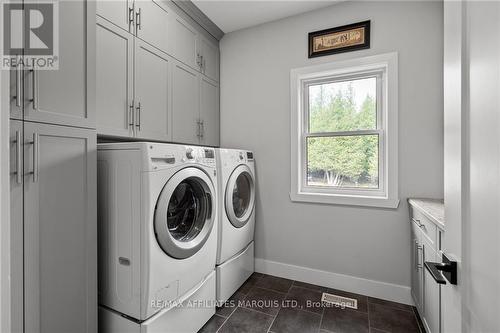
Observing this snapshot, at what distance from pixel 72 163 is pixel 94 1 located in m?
0.90

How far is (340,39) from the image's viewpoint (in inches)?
86.7

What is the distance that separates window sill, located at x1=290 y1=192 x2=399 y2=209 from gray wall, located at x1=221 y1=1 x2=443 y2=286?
6cm

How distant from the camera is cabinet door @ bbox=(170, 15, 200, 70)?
2.08 m

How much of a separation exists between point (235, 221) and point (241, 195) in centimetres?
39

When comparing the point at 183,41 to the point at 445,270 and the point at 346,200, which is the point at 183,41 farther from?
the point at 445,270

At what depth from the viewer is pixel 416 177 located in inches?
77.4

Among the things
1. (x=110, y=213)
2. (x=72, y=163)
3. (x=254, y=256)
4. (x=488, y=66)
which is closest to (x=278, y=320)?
(x=254, y=256)

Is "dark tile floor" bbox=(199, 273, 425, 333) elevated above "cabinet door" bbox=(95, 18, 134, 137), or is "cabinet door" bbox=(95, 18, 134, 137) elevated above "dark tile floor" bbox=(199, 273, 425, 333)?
"cabinet door" bbox=(95, 18, 134, 137)

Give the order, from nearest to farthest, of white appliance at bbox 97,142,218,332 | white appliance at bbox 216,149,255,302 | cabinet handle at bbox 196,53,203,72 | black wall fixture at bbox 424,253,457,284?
black wall fixture at bbox 424,253,457,284
white appliance at bbox 97,142,218,332
white appliance at bbox 216,149,255,302
cabinet handle at bbox 196,53,203,72

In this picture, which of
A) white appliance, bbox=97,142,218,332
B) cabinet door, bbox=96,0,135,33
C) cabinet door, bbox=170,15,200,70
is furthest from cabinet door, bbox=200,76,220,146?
white appliance, bbox=97,142,218,332

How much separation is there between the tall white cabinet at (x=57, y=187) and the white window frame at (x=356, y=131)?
175 centimetres

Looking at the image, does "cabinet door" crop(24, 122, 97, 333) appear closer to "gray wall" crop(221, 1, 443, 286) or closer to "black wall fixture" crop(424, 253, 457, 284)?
"black wall fixture" crop(424, 253, 457, 284)

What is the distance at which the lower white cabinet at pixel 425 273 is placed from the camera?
1314 mm

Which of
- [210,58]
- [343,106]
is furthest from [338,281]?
[210,58]
